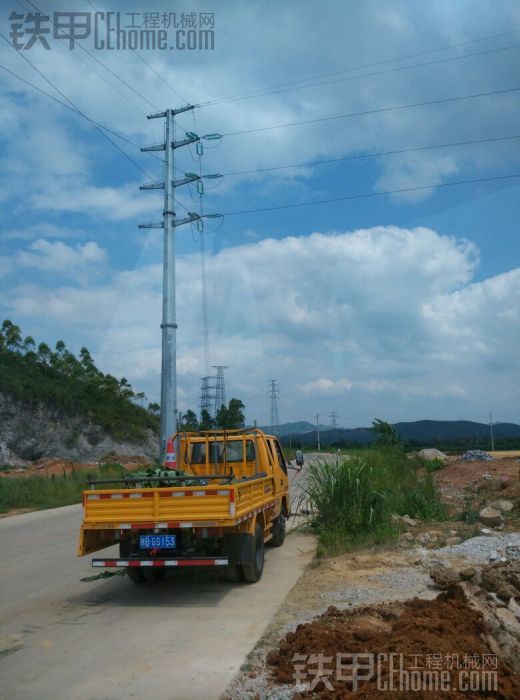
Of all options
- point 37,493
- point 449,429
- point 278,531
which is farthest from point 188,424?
point 449,429

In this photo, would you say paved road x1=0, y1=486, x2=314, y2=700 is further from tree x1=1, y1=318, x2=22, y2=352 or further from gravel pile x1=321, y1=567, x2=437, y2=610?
tree x1=1, y1=318, x2=22, y2=352

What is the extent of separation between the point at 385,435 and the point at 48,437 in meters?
38.5

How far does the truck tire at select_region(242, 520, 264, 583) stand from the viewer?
28.7 feet

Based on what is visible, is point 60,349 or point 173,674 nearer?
point 173,674

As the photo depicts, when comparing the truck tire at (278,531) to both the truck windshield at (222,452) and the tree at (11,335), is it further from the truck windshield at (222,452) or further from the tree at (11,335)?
the tree at (11,335)

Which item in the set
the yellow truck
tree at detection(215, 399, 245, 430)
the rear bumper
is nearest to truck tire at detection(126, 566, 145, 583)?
the yellow truck

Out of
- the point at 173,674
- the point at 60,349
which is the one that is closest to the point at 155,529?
the point at 173,674

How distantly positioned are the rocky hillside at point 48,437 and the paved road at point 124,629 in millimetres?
41133

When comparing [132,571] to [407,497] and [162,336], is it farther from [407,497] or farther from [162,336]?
[162,336]

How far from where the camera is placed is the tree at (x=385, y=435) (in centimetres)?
1869

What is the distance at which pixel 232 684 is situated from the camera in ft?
16.6

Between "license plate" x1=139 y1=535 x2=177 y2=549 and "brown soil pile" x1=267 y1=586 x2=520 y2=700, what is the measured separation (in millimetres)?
2354

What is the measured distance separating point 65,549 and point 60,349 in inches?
2202

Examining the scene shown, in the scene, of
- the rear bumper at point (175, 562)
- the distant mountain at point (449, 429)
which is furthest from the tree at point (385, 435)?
the distant mountain at point (449, 429)
